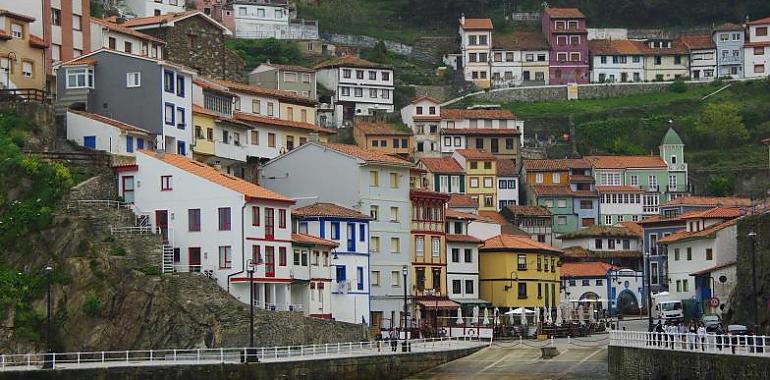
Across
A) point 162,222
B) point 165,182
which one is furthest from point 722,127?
point 162,222

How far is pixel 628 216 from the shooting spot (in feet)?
538

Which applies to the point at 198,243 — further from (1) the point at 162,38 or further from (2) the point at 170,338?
(1) the point at 162,38

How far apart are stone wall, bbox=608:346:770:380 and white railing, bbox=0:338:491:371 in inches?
549

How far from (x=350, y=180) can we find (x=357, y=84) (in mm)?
57281

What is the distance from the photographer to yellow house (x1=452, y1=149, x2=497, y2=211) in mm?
157250

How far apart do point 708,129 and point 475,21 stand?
32274 mm

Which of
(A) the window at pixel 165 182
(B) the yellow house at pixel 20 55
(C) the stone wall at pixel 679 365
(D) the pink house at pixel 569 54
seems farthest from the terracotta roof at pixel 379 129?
(C) the stone wall at pixel 679 365

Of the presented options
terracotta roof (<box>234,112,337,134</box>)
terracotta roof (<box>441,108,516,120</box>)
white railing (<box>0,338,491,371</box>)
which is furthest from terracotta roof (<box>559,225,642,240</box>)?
white railing (<box>0,338,491,371</box>)

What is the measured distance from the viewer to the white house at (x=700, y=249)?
117562mm

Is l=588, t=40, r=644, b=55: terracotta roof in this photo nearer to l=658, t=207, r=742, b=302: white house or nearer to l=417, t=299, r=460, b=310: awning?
l=658, t=207, r=742, b=302: white house

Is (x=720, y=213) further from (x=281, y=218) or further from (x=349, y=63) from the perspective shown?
(x=349, y=63)

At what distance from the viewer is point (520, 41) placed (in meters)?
195

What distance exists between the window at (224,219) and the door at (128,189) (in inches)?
218

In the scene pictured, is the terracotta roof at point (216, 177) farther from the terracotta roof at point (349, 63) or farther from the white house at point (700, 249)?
the terracotta roof at point (349, 63)
